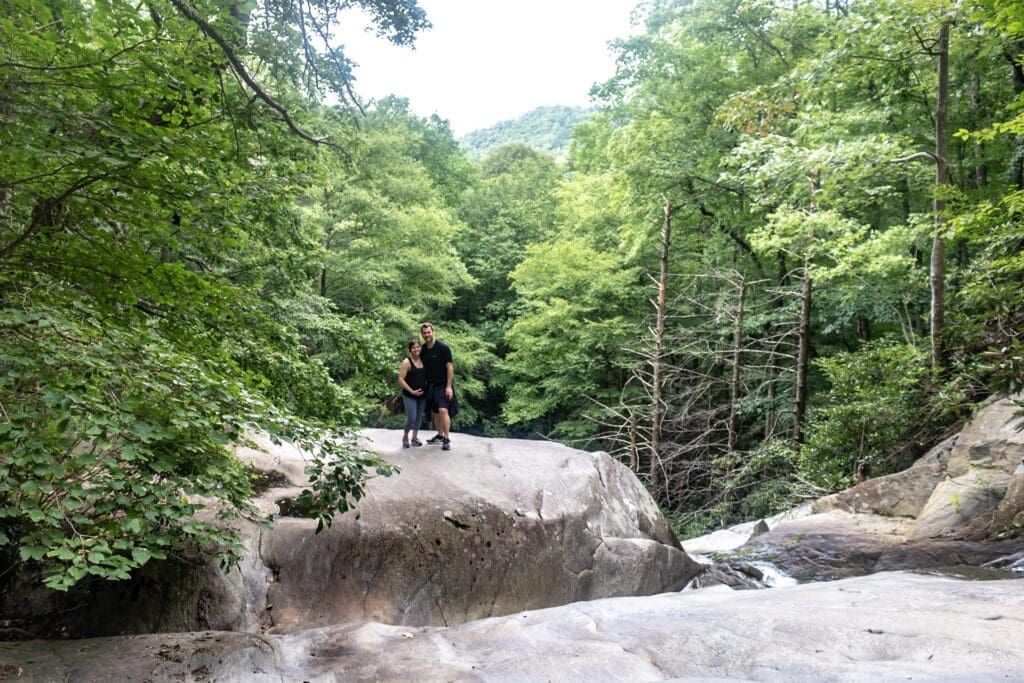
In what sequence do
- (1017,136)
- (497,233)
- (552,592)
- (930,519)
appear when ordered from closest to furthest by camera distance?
(552,592) → (930,519) → (1017,136) → (497,233)

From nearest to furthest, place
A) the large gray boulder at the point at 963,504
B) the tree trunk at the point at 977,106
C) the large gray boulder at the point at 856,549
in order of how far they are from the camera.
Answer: the large gray boulder at the point at 856,549
the large gray boulder at the point at 963,504
the tree trunk at the point at 977,106

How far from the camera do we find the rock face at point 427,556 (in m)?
5.20

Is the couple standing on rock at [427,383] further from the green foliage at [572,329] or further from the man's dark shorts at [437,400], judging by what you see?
Result: the green foliage at [572,329]

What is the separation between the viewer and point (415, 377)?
7.98 m

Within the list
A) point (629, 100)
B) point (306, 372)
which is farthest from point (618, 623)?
point (629, 100)

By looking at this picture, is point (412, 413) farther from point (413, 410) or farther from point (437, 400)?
point (437, 400)

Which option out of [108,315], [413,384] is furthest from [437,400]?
[108,315]

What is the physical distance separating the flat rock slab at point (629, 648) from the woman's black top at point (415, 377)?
10.00 feet

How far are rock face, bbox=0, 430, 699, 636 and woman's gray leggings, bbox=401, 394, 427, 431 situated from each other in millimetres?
326

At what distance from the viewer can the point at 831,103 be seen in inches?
626

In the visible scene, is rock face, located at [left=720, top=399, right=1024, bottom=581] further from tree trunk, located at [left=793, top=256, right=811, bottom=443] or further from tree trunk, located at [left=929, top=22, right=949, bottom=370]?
tree trunk, located at [left=793, top=256, right=811, bottom=443]

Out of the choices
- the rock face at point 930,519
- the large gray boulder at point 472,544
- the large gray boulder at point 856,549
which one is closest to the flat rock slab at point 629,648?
the large gray boulder at point 472,544

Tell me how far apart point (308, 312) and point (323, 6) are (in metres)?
6.03

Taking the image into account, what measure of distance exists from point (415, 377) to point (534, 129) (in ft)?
225
